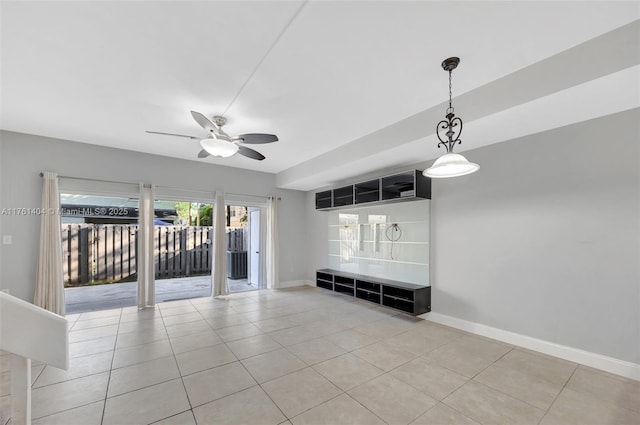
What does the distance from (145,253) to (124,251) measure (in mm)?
2132

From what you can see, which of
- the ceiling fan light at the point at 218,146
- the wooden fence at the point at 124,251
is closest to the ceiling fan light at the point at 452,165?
the ceiling fan light at the point at 218,146

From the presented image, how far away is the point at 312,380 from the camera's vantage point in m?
2.49

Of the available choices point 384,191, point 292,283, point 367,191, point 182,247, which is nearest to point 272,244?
point 292,283

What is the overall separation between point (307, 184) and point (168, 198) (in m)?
→ 2.84

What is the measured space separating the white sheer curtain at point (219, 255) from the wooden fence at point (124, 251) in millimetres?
359

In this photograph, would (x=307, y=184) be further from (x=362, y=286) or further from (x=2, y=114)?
(x=2, y=114)

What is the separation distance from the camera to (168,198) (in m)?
5.31

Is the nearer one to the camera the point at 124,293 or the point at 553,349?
the point at 553,349

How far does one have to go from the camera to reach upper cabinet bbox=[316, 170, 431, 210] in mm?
4160

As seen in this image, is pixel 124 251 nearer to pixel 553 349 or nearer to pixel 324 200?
pixel 324 200

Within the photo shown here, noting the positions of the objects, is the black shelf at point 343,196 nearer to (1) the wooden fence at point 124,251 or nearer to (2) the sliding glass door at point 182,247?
(1) the wooden fence at point 124,251

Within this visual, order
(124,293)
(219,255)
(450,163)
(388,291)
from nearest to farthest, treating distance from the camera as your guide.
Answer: (450,163)
(388,291)
(219,255)
(124,293)

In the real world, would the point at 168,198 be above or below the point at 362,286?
above

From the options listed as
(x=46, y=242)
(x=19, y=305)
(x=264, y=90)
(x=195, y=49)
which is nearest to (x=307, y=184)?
(x=264, y=90)
